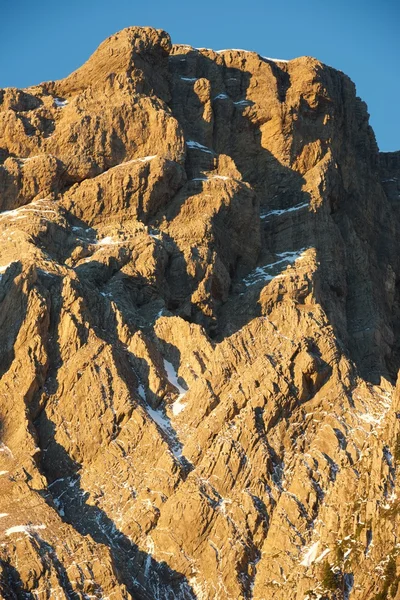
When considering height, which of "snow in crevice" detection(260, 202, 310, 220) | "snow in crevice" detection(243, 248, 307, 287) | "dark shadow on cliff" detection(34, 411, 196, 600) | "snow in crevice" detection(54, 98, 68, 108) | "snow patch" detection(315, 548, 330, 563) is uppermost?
"snow in crevice" detection(54, 98, 68, 108)

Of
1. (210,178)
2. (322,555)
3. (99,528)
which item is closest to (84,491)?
(99,528)

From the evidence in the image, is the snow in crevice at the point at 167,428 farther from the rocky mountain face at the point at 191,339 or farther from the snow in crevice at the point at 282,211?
the snow in crevice at the point at 282,211

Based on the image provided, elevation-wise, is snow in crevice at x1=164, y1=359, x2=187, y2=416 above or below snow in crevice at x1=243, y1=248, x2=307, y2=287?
below

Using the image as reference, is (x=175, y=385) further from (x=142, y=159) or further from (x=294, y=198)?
(x=294, y=198)

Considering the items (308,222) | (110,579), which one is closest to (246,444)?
(110,579)

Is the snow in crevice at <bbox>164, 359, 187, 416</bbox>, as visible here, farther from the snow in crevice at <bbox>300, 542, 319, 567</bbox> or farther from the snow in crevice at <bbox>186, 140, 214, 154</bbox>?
the snow in crevice at <bbox>186, 140, 214, 154</bbox>

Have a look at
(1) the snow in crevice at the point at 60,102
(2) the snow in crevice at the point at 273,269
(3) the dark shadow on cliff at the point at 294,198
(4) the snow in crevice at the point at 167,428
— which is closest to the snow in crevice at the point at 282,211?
(3) the dark shadow on cliff at the point at 294,198

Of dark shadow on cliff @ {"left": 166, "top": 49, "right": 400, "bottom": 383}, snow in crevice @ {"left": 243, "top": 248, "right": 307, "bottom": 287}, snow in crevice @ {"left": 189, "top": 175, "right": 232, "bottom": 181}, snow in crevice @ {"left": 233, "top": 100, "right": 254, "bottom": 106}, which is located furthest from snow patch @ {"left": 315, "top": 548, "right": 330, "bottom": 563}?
snow in crevice @ {"left": 233, "top": 100, "right": 254, "bottom": 106}

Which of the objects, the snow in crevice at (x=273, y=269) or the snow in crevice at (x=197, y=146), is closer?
the snow in crevice at (x=273, y=269)
